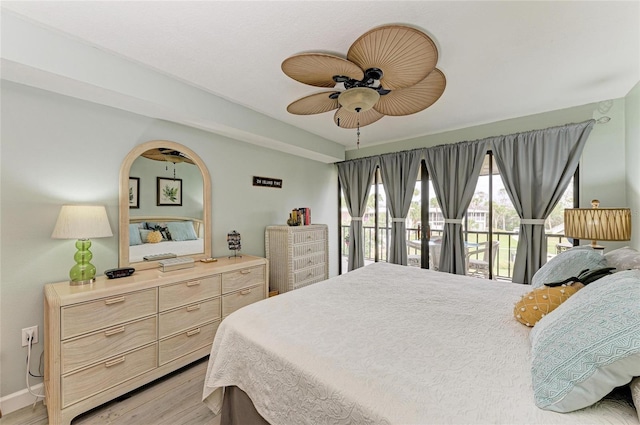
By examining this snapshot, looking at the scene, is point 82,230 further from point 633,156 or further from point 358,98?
point 633,156

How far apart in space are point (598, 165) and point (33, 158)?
4959 mm

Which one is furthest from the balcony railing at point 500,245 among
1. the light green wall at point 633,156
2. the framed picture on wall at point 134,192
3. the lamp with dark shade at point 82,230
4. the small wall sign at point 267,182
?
the lamp with dark shade at point 82,230

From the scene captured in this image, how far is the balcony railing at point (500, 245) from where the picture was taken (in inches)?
115

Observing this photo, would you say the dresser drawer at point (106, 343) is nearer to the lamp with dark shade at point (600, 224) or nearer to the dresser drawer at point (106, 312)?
the dresser drawer at point (106, 312)

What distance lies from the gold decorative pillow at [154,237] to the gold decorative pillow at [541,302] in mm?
2927


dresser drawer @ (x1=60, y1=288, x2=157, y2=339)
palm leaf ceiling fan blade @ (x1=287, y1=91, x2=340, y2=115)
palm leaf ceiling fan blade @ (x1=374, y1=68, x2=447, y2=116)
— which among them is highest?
palm leaf ceiling fan blade @ (x1=287, y1=91, x2=340, y2=115)

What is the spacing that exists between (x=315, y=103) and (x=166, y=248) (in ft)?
6.66

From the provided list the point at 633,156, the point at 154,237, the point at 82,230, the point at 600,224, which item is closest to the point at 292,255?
the point at 154,237

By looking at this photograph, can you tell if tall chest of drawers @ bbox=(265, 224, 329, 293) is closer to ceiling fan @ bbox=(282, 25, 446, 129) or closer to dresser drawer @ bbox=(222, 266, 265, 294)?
dresser drawer @ bbox=(222, 266, 265, 294)

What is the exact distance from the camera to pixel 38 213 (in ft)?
6.04

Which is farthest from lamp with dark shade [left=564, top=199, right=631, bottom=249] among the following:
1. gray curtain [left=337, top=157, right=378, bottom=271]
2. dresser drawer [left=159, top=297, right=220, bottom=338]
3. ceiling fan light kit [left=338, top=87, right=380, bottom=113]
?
dresser drawer [left=159, top=297, right=220, bottom=338]

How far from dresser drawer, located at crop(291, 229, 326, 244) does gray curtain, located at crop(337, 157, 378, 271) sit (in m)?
0.76

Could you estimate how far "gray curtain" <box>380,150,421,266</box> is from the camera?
3.71 meters

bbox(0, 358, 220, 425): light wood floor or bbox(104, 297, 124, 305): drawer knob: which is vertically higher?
bbox(104, 297, 124, 305): drawer knob
